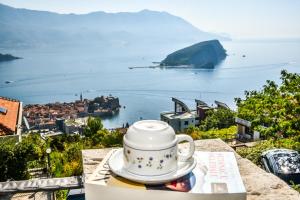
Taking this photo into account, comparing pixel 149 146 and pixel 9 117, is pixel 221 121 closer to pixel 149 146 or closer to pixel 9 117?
pixel 9 117

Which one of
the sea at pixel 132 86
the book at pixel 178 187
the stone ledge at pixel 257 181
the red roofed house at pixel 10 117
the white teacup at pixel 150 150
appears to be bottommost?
the sea at pixel 132 86

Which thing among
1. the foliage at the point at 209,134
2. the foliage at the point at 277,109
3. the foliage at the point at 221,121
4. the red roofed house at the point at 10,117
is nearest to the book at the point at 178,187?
the foliage at the point at 277,109

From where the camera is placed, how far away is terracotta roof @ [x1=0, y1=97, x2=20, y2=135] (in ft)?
48.0

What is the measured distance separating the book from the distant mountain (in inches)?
4925

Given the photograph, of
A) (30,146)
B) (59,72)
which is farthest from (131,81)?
(30,146)

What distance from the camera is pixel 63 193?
7070 mm

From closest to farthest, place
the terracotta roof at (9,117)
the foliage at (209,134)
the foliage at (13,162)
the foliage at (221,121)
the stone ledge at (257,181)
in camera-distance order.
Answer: the stone ledge at (257,181), the foliage at (13,162), the terracotta roof at (9,117), the foliage at (209,134), the foliage at (221,121)

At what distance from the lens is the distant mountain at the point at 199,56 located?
433ft

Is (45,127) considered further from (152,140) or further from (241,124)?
(152,140)

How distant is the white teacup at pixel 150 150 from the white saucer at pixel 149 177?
0.02 metres

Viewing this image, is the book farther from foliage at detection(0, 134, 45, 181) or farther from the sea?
the sea

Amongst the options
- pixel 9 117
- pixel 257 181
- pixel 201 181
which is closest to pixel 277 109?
pixel 257 181

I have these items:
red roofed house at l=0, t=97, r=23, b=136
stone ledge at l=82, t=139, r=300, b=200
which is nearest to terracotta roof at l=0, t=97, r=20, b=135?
red roofed house at l=0, t=97, r=23, b=136

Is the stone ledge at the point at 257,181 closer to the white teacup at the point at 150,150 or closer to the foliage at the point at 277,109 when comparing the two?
the white teacup at the point at 150,150
